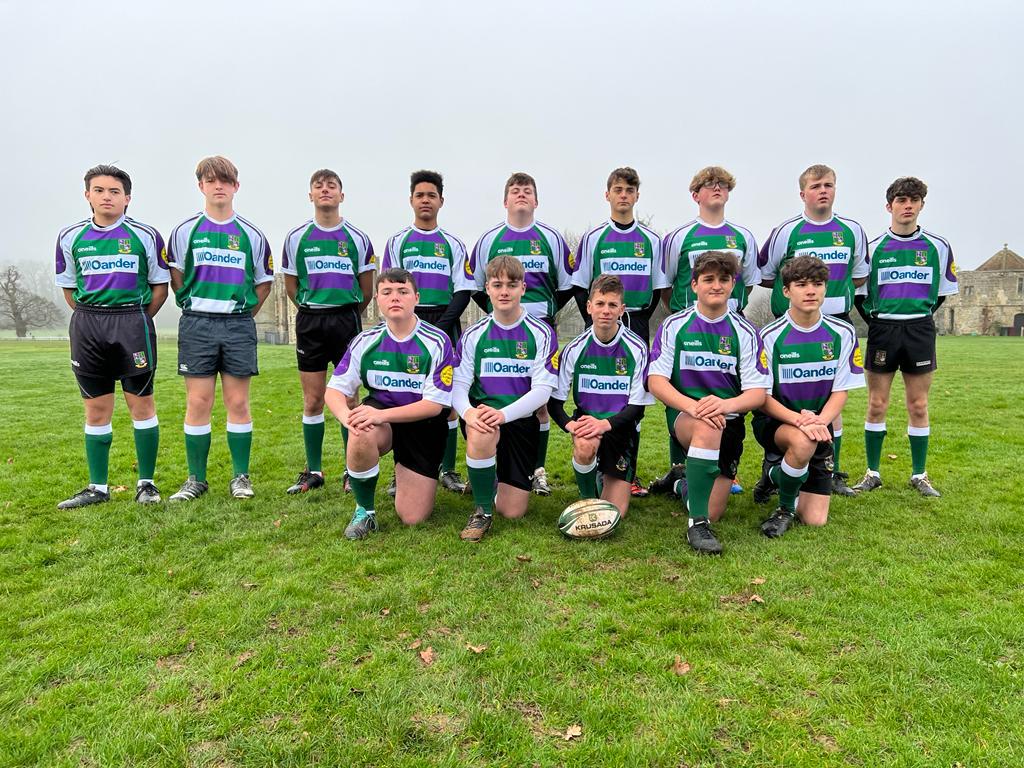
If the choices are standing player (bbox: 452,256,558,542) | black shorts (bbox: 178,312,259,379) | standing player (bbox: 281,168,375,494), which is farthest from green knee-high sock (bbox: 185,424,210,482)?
standing player (bbox: 452,256,558,542)

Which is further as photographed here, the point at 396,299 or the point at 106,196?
the point at 106,196

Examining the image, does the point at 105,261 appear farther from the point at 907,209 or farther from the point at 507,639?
the point at 907,209

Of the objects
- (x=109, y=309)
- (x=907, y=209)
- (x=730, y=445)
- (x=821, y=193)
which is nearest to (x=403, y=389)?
(x=730, y=445)

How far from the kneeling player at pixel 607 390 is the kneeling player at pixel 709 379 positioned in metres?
0.20

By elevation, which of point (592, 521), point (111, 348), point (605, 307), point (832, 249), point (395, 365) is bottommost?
point (592, 521)

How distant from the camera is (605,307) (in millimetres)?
4473

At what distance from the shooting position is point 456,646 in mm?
2914

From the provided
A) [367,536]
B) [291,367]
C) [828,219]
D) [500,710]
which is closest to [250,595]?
[367,536]

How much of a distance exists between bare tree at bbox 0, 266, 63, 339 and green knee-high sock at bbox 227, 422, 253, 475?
69374 mm

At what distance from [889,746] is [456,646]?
6.03 feet

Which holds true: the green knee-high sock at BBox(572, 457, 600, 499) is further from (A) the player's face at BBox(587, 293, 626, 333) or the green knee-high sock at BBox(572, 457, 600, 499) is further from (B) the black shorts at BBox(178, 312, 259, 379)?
(B) the black shorts at BBox(178, 312, 259, 379)

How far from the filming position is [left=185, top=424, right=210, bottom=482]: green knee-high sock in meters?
5.33

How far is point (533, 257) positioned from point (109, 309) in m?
3.71

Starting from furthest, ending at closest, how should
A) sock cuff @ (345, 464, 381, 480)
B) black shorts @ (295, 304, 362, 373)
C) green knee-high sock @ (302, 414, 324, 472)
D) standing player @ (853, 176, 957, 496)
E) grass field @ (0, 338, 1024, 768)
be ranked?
1. green knee-high sock @ (302, 414, 324, 472)
2. black shorts @ (295, 304, 362, 373)
3. standing player @ (853, 176, 957, 496)
4. sock cuff @ (345, 464, 381, 480)
5. grass field @ (0, 338, 1024, 768)
